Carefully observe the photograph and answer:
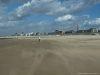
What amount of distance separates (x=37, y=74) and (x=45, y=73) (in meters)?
0.52

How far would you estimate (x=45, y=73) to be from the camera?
13.6 m

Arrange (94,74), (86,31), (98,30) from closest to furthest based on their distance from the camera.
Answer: (94,74), (98,30), (86,31)

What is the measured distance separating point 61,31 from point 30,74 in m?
182

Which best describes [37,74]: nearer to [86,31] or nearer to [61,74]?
[61,74]

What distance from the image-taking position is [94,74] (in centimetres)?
1316

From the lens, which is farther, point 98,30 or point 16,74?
point 98,30

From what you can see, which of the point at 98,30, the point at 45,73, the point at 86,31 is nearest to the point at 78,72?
the point at 45,73

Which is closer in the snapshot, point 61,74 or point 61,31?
point 61,74

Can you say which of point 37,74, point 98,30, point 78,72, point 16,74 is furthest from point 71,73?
point 98,30

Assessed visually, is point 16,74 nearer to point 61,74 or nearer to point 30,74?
point 30,74

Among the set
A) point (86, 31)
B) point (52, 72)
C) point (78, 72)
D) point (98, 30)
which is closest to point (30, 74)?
point (52, 72)

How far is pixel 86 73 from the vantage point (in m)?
13.6

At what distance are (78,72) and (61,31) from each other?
180970 millimetres

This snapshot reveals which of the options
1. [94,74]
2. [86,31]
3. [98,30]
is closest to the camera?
[94,74]
